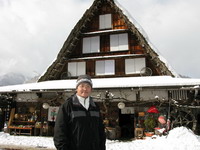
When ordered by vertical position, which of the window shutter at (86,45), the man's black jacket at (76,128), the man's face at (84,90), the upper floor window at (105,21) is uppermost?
the upper floor window at (105,21)

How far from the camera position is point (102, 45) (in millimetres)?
12945

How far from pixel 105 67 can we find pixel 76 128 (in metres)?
10.0

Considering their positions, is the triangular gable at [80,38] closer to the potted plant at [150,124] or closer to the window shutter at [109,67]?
the window shutter at [109,67]

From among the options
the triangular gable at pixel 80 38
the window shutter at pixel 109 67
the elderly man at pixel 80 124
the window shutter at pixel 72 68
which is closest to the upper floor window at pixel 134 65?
the triangular gable at pixel 80 38

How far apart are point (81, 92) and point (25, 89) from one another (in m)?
9.27

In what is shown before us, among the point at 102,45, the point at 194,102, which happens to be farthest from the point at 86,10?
the point at 194,102

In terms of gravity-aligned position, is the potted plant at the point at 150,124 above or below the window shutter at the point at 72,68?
below

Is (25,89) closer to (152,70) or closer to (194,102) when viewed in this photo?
(152,70)

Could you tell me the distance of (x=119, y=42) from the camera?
1260 cm

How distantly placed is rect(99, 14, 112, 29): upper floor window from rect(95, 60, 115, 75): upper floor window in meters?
2.50

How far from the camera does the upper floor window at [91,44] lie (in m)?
13.0

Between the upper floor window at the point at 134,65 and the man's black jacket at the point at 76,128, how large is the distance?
952 cm

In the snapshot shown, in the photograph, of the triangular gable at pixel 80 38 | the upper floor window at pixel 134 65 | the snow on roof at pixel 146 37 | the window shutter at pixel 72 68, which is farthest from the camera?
the window shutter at pixel 72 68

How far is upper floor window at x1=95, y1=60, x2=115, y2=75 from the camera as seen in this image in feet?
40.8
